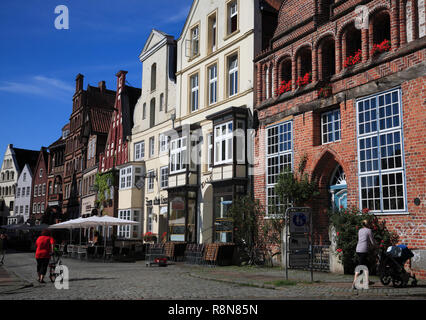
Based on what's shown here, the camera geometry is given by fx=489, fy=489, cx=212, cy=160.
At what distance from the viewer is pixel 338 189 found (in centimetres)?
1827

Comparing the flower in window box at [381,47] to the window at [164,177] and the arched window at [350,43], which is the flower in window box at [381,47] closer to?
the arched window at [350,43]

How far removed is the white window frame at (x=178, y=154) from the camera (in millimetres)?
27453

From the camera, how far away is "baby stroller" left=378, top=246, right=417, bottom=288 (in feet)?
37.4

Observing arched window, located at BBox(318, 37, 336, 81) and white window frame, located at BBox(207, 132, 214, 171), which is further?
white window frame, located at BBox(207, 132, 214, 171)

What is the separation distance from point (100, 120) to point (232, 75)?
1169 inches

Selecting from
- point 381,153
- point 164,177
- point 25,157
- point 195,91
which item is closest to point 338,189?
point 381,153

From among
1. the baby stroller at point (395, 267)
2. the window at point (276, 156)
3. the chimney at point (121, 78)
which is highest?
the chimney at point (121, 78)

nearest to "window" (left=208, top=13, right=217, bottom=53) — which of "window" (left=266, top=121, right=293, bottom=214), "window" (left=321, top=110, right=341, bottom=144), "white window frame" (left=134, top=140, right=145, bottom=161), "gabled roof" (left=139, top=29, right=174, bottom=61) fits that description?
"gabled roof" (left=139, top=29, right=174, bottom=61)

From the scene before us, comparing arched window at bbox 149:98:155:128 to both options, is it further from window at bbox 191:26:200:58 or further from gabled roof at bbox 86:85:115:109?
gabled roof at bbox 86:85:115:109

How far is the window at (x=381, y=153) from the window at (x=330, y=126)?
1.47 meters

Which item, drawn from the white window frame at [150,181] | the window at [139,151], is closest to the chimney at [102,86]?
the window at [139,151]

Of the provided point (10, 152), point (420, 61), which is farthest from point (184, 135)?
point (10, 152)

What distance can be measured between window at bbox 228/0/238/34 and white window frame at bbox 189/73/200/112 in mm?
3925

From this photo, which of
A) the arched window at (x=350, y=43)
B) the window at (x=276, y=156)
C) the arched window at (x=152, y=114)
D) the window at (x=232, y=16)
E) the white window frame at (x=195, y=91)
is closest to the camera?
Result: the arched window at (x=350, y=43)
